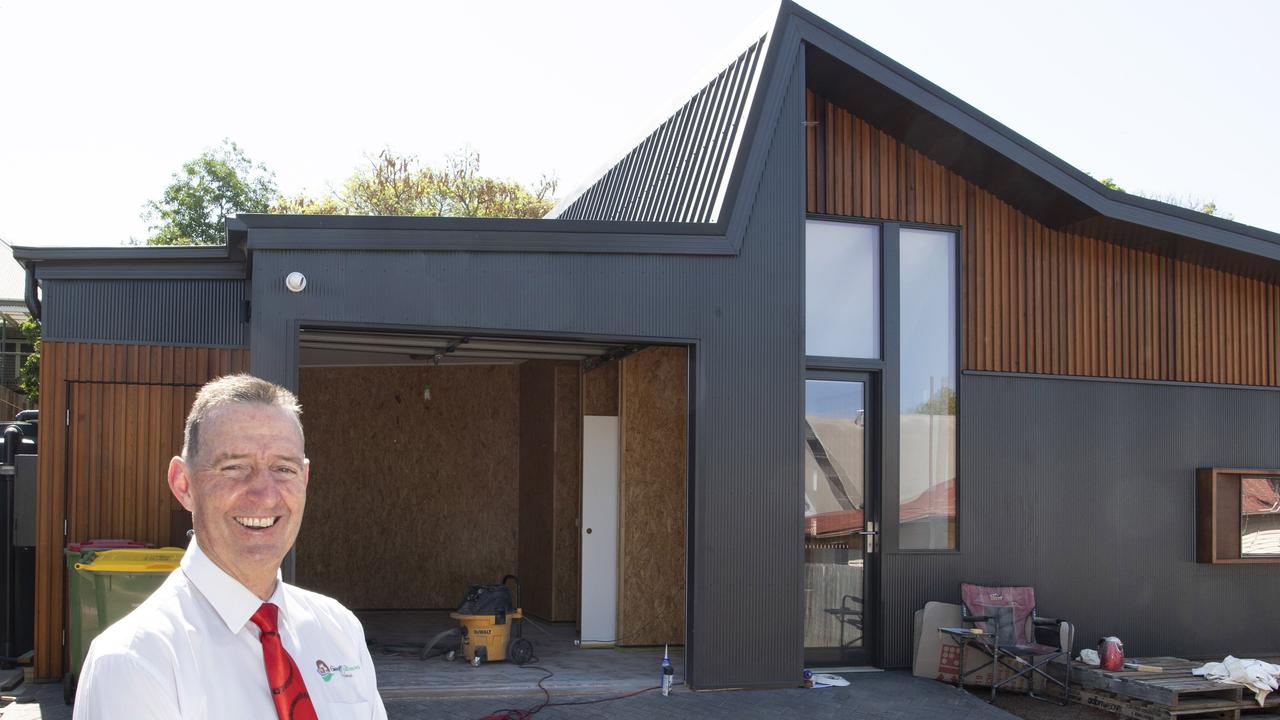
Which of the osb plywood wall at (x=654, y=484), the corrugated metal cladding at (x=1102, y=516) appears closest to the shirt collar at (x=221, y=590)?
the corrugated metal cladding at (x=1102, y=516)

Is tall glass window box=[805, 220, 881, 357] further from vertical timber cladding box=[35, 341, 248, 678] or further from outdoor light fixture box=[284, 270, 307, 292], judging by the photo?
vertical timber cladding box=[35, 341, 248, 678]

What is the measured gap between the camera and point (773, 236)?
350 inches

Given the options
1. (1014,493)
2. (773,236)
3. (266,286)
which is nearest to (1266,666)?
(1014,493)

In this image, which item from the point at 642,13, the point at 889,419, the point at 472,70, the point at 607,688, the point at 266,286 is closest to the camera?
the point at 266,286

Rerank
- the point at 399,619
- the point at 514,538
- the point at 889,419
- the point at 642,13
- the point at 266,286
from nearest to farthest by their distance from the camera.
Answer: the point at 266,286, the point at 889,419, the point at 399,619, the point at 514,538, the point at 642,13

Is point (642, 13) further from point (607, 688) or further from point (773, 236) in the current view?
point (607, 688)

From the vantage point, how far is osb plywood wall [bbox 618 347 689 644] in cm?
1081

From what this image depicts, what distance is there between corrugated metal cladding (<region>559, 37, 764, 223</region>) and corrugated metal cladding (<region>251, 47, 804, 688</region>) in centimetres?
38

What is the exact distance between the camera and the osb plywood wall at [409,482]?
512 inches

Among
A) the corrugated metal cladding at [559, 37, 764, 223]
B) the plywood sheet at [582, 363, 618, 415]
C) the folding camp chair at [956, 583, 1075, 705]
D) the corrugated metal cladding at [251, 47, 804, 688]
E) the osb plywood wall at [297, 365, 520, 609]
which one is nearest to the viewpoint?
the corrugated metal cladding at [251, 47, 804, 688]

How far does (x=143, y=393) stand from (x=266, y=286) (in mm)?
1888

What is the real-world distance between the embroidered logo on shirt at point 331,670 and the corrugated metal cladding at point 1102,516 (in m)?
7.91

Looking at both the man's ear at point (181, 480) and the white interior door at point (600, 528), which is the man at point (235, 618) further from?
the white interior door at point (600, 528)

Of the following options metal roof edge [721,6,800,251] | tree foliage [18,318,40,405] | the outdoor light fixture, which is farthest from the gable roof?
tree foliage [18,318,40,405]
